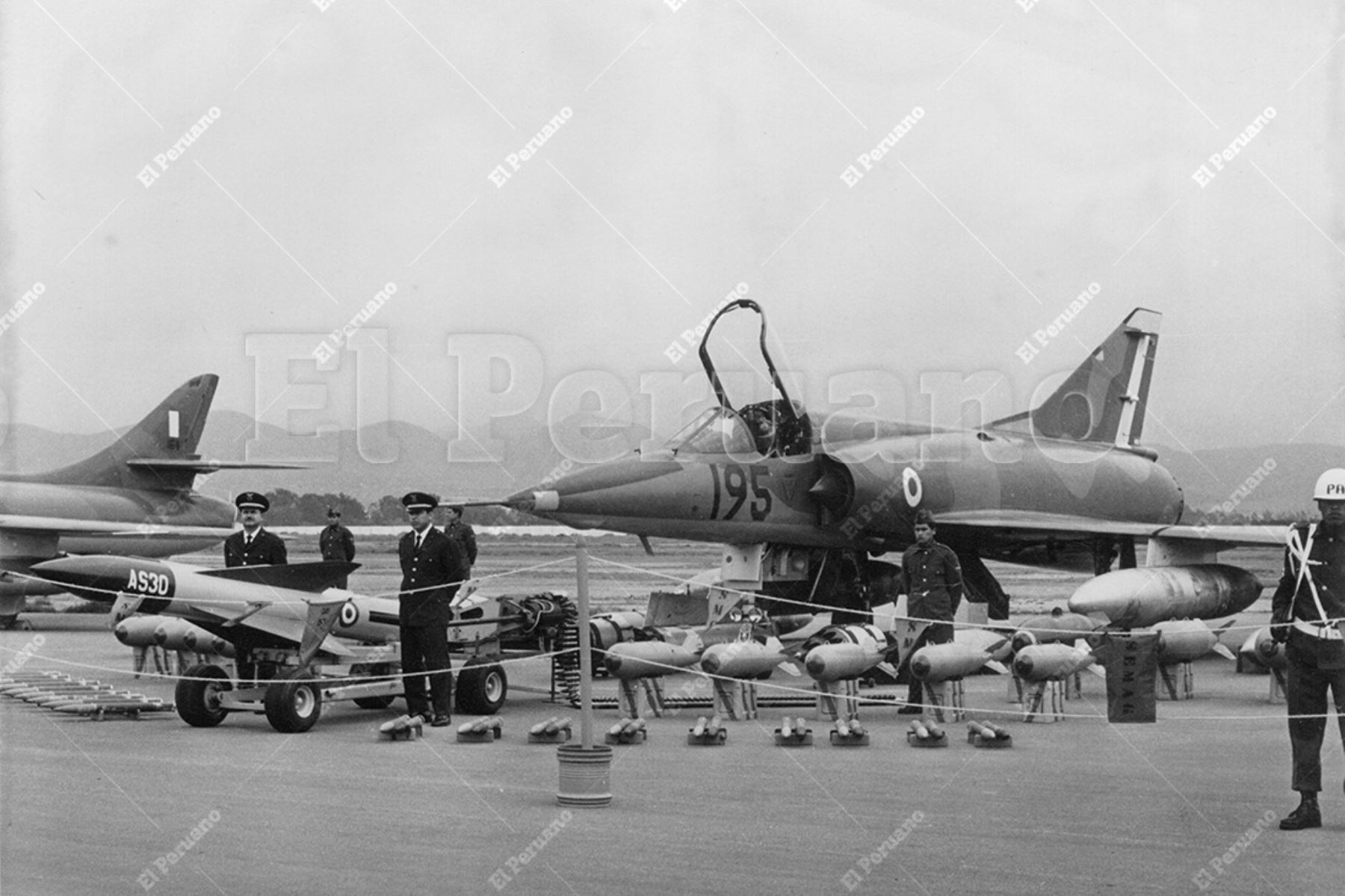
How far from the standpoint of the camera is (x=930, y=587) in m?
12.4

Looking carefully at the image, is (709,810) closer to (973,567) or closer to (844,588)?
(844,588)

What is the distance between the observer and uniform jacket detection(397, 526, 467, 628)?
11406 millimetres

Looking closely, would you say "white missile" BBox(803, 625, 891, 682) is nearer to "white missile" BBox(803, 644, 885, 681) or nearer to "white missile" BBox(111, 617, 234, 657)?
"white missile" BBox(803, 644, 885, 681)

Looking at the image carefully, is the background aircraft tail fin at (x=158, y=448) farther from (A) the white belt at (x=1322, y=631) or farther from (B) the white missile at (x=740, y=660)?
(A) the white belt at (x=1322, y=631)

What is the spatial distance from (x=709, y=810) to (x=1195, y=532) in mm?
8871

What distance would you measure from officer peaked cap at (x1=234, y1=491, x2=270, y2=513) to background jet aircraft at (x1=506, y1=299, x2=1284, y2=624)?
7.26 ft

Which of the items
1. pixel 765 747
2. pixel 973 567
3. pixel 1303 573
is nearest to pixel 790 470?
pixel 973 567

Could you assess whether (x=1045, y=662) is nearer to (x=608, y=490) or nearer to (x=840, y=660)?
(x=840, y=660)

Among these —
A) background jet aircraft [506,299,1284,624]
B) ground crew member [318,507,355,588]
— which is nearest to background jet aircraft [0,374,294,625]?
ground crew member [318,507,355,588]

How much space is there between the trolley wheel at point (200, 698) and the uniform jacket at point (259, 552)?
122cm

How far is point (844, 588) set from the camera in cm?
1564

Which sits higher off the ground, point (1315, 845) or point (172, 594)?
point (172, 594)

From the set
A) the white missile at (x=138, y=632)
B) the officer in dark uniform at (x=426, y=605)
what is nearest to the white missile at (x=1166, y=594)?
the officer in dark uniform at (x=426, y=605)

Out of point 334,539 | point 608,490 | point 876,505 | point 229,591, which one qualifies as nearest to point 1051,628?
point 876,505
